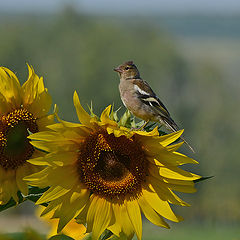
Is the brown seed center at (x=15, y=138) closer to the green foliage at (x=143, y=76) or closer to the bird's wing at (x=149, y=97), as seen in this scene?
the bird's wing at (x=149, y=97)

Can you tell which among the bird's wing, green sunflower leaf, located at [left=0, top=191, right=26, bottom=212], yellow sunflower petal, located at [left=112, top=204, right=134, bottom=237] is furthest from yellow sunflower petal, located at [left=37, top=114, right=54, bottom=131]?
the bird's wing

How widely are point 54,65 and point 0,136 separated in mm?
56166

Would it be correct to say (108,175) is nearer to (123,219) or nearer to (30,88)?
(123,219)

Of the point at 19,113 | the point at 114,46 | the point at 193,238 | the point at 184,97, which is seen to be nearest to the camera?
the point at 19,113

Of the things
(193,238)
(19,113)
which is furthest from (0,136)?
(193,238)

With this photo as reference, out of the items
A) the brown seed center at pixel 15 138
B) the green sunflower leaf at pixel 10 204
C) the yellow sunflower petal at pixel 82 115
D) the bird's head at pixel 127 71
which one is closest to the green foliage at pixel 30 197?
the green sunflower leaf at pixel 10 204

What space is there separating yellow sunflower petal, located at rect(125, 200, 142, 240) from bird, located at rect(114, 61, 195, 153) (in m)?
0.59

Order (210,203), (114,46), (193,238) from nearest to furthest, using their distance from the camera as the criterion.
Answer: (193,238) → (210,203) → (114,46)

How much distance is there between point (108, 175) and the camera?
233 cm

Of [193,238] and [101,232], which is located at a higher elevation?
[101,232]

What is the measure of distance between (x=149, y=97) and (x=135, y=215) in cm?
124

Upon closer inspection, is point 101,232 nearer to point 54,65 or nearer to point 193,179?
point 193,179

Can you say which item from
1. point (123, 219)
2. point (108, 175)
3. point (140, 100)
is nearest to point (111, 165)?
point (108, 175)

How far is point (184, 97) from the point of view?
60062 millimetres
